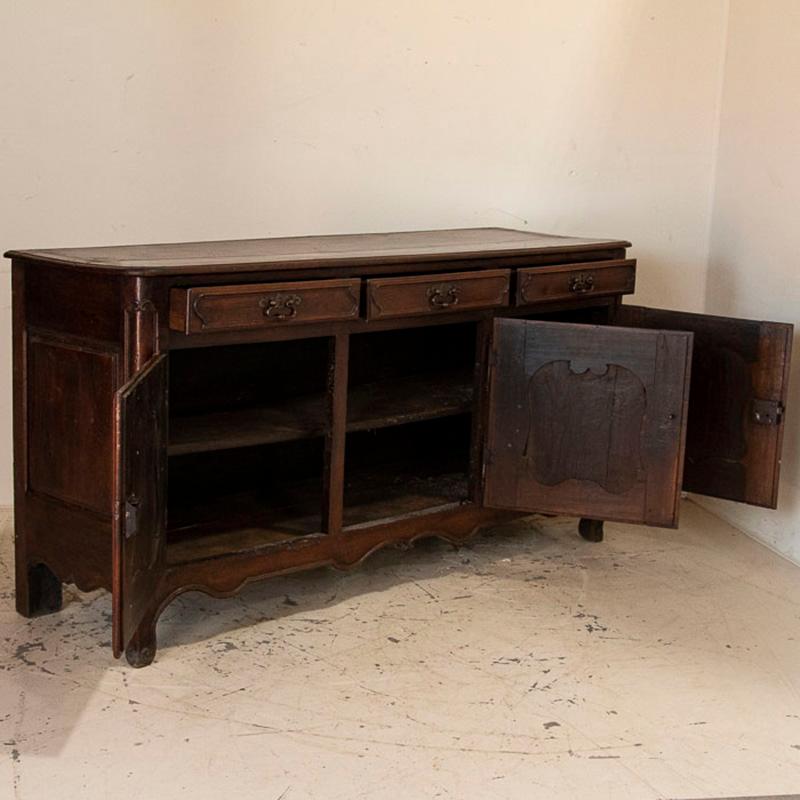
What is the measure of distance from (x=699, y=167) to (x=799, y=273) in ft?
2.17

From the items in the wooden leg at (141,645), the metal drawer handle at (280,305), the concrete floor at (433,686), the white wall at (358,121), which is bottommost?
the concrete floor at (433,686)

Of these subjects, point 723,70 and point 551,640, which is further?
point 723,70

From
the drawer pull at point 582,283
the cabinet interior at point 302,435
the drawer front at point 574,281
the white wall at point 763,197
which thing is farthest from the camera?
the white wall at point 763,197

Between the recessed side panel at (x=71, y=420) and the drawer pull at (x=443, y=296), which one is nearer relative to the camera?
the recessed side panel at (x=71, y=420)

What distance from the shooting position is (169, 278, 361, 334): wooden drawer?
2.77 meters

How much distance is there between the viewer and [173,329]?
9.14 ft

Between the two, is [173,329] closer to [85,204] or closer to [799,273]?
[85,204]

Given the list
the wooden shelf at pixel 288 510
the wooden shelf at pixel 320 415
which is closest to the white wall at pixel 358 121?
the wooden shelf at pixel 320 415

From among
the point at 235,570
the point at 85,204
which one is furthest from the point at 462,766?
the point at 85,204

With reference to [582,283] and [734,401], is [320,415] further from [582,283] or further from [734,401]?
[734,401]

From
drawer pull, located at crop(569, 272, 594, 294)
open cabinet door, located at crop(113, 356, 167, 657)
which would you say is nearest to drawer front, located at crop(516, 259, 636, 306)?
drawer pull, located at crop(569, 272, 594, 294)

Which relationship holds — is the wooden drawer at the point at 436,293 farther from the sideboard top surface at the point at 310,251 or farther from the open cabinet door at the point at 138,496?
the open cabinet door at the point at 138,496

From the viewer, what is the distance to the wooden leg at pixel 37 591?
311 cm

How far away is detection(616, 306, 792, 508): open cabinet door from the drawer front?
0.10m
